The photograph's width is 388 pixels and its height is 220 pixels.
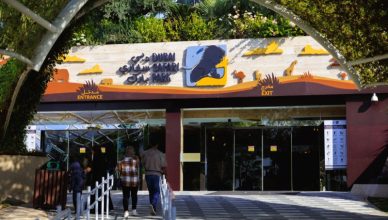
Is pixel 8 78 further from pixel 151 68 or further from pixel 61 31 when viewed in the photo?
pixel 151 68

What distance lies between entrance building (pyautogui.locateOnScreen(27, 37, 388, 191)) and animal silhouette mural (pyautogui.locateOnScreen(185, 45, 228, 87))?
0.04 metres

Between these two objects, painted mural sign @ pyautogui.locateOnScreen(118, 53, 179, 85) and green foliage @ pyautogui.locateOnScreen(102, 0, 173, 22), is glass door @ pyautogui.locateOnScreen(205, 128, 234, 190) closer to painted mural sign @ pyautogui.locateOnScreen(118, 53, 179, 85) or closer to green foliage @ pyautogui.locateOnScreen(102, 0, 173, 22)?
painted mural sign @ pyautogui.locateOnScreen(118, 53, 179, 85)

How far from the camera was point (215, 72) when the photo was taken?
21906mm

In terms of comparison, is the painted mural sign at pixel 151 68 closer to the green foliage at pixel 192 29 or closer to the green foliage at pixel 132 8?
the green foliage at pixel 192 29

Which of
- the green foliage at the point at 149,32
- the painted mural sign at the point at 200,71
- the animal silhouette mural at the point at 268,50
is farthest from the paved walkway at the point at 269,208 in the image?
the green foliage at the point at 149,32

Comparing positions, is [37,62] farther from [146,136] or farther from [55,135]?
[55,135]

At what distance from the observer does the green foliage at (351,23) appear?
10827mm

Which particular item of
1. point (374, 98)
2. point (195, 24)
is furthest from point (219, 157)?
point (374, 98)

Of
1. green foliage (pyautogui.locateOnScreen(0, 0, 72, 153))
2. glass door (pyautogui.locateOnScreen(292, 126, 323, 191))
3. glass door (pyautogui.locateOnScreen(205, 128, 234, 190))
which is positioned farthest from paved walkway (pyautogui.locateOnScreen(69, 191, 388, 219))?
glass door (pyautogui.locateOnScreen(205, 128, 234, 190))

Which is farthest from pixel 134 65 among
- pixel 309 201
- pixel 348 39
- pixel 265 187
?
pixel 348 39

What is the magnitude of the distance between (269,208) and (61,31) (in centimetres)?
728

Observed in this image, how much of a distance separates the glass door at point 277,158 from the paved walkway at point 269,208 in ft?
15.4

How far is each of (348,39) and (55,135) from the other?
15820 millimetres

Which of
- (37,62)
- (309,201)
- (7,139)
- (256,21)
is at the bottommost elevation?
(309,201)
